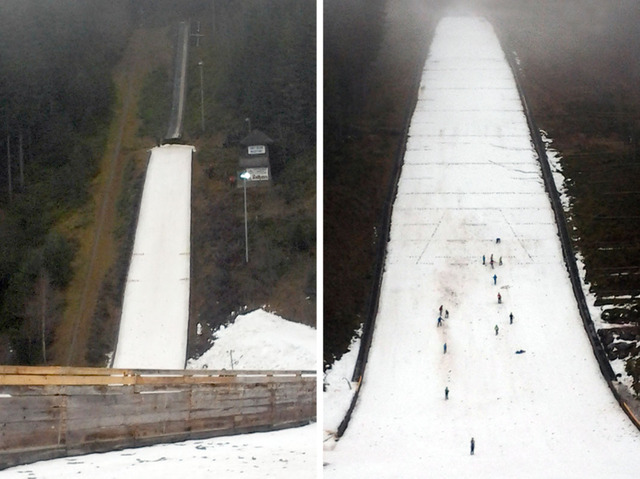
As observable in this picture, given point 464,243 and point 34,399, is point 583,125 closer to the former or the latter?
point 464,243

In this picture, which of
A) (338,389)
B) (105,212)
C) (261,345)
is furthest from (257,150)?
(338,389)

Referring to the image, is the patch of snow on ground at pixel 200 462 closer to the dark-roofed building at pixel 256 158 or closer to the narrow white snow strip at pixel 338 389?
the narrow white snow strip at pixel 338 389

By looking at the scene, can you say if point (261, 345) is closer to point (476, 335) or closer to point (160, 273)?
point (160, 273)

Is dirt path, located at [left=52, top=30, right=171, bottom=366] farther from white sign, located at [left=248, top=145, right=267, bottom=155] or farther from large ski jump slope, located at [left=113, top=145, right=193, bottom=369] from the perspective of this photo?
white sign, located at [left=248, top=145, right=267, bottom=155]

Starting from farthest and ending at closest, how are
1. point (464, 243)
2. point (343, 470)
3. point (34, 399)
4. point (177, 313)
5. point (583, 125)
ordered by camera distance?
point (583, 125)
point (464, 243)
point (177, 313)
point (343, 470)
point (34, 399)

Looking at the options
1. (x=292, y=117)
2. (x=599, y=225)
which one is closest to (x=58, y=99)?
(x=292, y=117)

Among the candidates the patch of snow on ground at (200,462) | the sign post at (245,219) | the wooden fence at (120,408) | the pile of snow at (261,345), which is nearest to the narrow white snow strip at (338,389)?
the pile of snow at (261,345)

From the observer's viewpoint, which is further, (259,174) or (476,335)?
(259,174)
